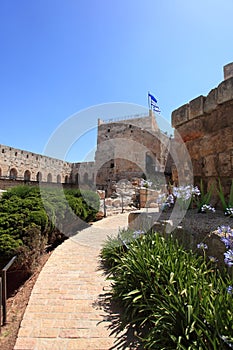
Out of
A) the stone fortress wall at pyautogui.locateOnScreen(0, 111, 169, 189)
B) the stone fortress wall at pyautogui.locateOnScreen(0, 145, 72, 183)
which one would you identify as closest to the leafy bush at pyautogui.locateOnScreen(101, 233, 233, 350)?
the stone fortress wall at pyautogui.locateOnScreen(0, 145, 72, 183)

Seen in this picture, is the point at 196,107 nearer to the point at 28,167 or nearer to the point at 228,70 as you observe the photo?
the point at 228,70

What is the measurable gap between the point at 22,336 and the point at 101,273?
4.81 feet

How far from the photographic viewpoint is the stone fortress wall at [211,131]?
10.2ft

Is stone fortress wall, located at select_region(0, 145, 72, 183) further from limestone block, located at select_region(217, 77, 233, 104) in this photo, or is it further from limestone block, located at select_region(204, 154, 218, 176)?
limestone block, located at select_region(217, 77, 233, 104)

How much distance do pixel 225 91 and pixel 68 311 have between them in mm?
3361

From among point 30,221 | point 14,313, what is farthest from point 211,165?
point 14,313

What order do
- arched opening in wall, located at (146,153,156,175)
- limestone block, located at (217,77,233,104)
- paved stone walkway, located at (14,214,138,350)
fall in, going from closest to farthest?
paved stone walkway, located at (14,214,138,350) < limestone block, located at (217,77,233,104) < arched opening in wall, located at (146,153,156,175)

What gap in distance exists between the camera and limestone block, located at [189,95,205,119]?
141 inches

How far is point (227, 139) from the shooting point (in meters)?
3.13

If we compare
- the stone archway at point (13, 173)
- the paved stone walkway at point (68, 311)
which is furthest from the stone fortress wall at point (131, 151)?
the paved stone walkway at point (68, 311)

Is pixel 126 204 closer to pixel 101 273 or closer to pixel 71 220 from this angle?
pixel 71 220

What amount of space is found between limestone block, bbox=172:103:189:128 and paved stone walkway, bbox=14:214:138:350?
2.87m

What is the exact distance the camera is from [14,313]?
2.60m

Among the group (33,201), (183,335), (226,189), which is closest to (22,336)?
(183,335)
